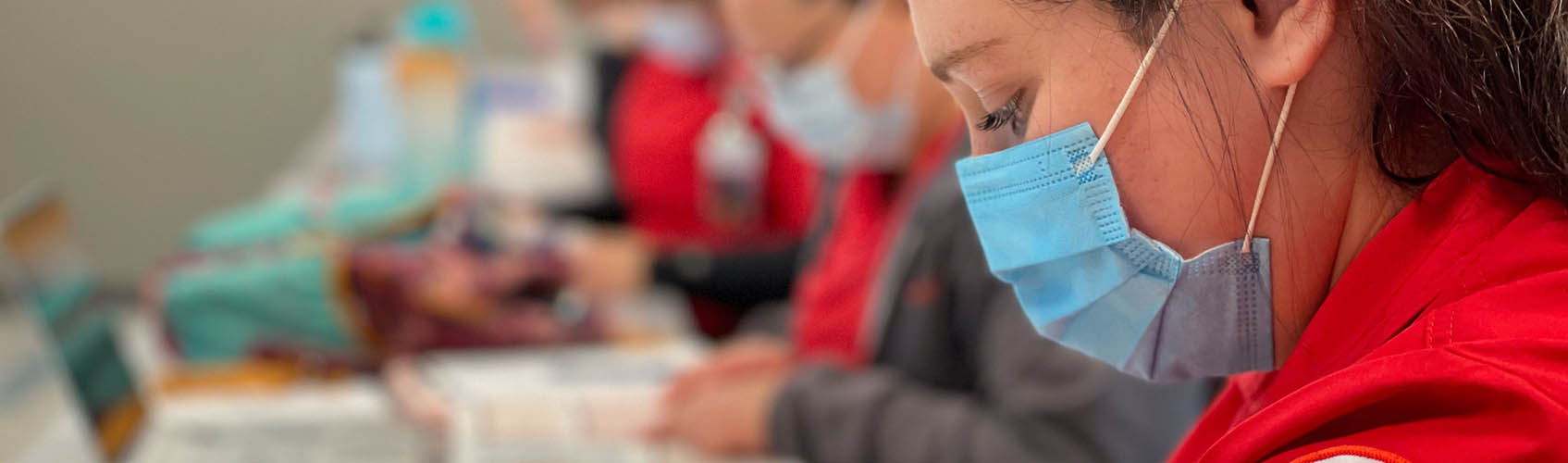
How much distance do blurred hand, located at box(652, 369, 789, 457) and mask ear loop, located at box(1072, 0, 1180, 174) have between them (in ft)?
2.76

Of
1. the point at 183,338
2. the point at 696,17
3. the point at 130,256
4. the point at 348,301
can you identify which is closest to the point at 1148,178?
the point at 348,301

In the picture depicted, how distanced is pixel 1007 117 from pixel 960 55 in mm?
48

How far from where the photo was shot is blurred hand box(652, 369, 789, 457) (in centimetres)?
140

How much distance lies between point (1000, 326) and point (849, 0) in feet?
1.63

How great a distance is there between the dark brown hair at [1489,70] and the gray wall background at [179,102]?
140 inches

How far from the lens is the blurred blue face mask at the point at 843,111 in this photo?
5.08 ft

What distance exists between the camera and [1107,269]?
2.10ft

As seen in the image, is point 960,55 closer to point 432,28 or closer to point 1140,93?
point 1140,93

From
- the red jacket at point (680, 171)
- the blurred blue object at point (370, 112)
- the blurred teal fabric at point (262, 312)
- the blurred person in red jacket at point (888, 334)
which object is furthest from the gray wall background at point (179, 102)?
the blurred person in red jacket at point (888, 334)

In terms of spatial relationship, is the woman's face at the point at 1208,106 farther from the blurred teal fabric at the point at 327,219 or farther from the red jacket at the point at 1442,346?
the blurred teal fabric at the point at 327,219

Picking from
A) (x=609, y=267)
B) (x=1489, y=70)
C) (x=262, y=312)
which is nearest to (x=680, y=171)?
(x=609, y=267)

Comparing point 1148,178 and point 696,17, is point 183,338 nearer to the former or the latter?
point 696,17

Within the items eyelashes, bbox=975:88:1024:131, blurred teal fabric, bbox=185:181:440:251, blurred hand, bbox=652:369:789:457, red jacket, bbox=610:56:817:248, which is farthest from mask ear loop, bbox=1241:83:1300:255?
red jacket, bbox=610:56:817:248

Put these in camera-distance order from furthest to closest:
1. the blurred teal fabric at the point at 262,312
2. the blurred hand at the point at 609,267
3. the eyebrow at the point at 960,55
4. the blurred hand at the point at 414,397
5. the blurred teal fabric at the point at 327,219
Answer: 1. the blurred hand at the point at 609,267
2. the blurred teal fabric at the point at 327,219
3. the blurred teal fabric at the point at 262,312
4. the blurred hand at the point at 414,397
5. the eyebrow at the point at 960,55
